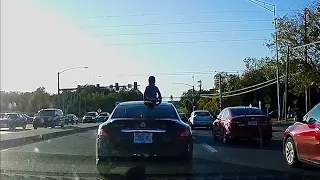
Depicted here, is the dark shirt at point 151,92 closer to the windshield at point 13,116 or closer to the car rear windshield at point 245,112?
the car rear windshield at point 245,112

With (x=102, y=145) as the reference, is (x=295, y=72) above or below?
above

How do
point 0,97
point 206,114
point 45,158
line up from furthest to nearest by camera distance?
point 206,114 < point 0,97 < point 45,158

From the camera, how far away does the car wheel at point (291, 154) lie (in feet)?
38.7

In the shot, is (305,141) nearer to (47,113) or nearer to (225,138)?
(225,138)

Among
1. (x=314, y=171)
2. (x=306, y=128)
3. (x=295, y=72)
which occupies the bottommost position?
(x=314, y=171)

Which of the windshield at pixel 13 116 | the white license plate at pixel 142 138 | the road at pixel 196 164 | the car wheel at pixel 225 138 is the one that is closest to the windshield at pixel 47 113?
the windshield at pixel 13 116

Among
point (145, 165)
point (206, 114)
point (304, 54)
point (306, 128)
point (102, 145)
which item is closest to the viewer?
point (102, 145)

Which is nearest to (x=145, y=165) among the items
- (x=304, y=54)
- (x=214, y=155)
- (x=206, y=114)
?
(x=214, y=155)

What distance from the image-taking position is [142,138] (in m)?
10.1

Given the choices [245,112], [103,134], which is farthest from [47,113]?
[103,134]

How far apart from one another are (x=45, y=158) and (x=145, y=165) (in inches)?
146

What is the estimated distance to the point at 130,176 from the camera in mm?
10703

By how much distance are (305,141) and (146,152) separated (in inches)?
133

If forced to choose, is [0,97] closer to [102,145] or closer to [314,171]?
[102,145]
